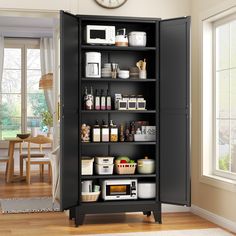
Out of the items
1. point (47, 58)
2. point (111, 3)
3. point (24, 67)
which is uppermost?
point (111, 3)

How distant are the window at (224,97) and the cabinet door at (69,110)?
1.47 meters

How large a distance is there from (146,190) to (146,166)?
243 mm

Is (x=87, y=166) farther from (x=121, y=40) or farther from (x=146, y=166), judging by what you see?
(x=121, y=40)

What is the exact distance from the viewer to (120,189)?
205 inches

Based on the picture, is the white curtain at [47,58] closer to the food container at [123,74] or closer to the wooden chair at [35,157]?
the wooden chair at [35,157]

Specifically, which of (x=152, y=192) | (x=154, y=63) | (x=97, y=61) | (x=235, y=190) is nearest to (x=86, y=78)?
(x=97, y=61)

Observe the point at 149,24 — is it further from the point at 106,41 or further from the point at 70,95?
the point at 70,95

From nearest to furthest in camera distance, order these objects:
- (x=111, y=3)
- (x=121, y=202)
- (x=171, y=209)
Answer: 1. (x=121, y=202)
2. (x=111, y=3)
3. (x=171, y=209)

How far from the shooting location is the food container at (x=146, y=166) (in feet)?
17.2

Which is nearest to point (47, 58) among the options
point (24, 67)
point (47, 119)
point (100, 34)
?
point (24, 67)

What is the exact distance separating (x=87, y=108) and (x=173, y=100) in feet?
2.83

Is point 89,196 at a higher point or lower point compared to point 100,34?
lower

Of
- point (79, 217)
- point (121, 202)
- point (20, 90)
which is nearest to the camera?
point (79, 217)

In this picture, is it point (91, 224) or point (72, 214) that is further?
point (72, 214)
